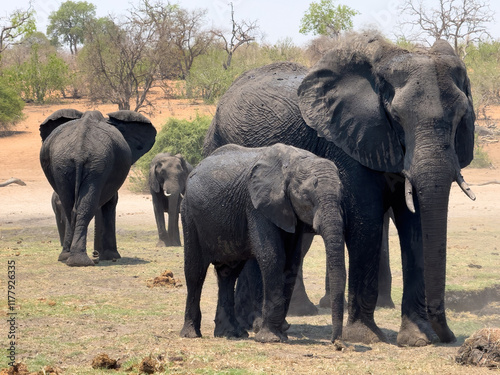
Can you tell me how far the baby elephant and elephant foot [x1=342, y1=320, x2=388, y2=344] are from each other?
2.40 feet

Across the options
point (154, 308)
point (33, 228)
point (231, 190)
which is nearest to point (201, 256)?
point (231, 190)

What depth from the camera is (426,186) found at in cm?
604

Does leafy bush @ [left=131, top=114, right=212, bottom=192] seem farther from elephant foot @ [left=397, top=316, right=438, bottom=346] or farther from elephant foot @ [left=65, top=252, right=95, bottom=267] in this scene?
elephant foot @ [left=397, top=316, right=438, bottom=346]

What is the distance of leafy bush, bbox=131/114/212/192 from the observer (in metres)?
22.8

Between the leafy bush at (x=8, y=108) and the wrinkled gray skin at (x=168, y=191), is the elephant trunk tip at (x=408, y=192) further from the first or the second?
the leafy bush at (x=8, y=108)

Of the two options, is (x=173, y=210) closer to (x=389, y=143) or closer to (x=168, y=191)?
(x=168, y=191)

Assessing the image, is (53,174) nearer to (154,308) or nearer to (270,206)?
(154,308)

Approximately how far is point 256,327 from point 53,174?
5.48m

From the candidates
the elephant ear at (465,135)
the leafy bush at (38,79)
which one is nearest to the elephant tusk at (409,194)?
the elephant ear at (465,135)

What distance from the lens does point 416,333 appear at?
6664 millimetres

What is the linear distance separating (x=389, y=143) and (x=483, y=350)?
1833 mm

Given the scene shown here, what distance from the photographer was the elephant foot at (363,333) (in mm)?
6816

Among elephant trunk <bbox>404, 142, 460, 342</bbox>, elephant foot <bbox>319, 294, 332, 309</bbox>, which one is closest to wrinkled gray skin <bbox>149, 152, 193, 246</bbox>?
elephant foot <bbox>319, 294, 332, 309</bbox>

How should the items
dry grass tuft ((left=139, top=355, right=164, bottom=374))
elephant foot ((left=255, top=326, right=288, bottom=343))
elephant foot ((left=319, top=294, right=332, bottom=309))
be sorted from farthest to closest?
elephant foot ((left=319, top=294, right=332, bottom=309))
elephant foot ((left=255, top=326, right=288, bottom=343))
dry grass tuft ((left=139, top=355, right=164, bottom=374))
